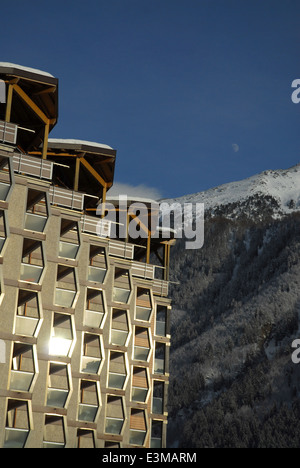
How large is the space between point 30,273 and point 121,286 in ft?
44.7

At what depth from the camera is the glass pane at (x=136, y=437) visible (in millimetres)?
57875

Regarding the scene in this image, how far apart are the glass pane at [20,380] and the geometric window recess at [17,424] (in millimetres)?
835

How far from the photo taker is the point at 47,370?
48.8 m

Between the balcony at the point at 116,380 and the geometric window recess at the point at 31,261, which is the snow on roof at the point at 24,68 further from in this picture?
the balcony at the point at 116,380

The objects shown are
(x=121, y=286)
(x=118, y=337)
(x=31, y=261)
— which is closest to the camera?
(x=31, y=261)

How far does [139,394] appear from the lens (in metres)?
59.5

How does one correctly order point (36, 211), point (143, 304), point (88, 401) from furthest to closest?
point (143, 304)
point (88, 401)
point (36, 211)

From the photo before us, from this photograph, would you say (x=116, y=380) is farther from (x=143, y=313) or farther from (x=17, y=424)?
(x=17, y=424)

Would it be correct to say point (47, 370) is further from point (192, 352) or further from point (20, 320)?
point (192, 352)

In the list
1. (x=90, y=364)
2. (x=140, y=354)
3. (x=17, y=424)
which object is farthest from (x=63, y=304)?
(x=140, y=354)

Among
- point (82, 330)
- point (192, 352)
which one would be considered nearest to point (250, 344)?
point (192, 352)

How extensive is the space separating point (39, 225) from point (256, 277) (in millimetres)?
140349

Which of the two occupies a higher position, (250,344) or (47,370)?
(250,344)

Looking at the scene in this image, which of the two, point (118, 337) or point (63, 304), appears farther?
point (118, 337)
